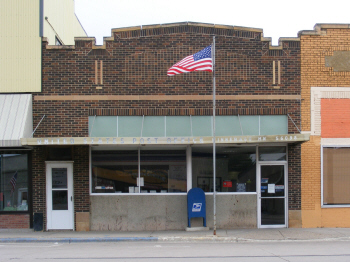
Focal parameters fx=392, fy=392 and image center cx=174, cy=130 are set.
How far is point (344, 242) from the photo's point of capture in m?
11.1

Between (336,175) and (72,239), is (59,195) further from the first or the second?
(336,175)

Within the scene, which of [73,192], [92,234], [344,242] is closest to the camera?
[344,242]

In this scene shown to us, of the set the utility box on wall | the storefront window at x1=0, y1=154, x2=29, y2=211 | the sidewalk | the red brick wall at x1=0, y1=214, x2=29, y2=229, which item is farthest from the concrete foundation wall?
the storefront window at x1=0, y1=154, x2=29, y2=211

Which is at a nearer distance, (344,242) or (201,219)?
(344,242)

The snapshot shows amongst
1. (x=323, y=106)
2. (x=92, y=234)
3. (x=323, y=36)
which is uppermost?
(x=323, y=36)

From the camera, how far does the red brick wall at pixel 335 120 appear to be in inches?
532

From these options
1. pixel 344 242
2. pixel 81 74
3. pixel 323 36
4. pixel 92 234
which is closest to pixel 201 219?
pixel 92 234

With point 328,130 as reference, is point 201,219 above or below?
below

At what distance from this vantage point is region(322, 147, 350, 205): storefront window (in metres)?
13.5

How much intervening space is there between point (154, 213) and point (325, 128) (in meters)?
6.55

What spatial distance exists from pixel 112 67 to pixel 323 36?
7463 millimetres

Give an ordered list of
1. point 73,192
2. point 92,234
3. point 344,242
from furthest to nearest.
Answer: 1. point 73,192
2. point 92,234
3. point 344,242

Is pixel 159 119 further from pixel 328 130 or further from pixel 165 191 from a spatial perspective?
pixel 328 130

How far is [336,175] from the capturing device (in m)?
13.6
